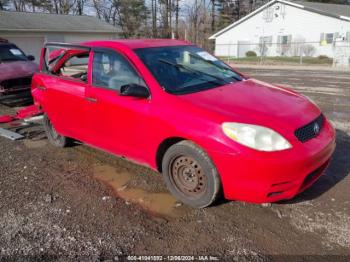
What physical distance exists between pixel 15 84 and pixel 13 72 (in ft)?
1.11

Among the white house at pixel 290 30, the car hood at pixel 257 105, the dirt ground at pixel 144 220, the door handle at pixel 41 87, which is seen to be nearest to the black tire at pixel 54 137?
the door handle at pixel 41 87

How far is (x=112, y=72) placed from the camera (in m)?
4.50

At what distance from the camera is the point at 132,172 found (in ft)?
15.9

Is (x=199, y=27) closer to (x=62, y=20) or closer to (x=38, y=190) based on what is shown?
(x=62, y=20)

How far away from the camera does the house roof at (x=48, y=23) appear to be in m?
27.2

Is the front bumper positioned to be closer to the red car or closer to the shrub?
the red car

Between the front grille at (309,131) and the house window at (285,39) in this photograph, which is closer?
the front grille at (309,131)

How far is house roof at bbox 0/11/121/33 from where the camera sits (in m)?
27.2

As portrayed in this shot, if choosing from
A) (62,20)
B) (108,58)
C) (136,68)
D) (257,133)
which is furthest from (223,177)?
(62,20)

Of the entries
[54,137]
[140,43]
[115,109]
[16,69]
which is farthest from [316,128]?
[16,69]

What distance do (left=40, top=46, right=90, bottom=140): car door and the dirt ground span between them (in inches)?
27.4

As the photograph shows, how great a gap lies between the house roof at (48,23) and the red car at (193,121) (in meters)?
24.9

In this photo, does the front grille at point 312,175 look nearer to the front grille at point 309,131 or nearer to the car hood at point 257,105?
the front grille at point 309,131

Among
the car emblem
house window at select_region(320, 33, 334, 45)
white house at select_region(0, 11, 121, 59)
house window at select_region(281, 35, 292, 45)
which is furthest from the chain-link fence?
the car emblem
